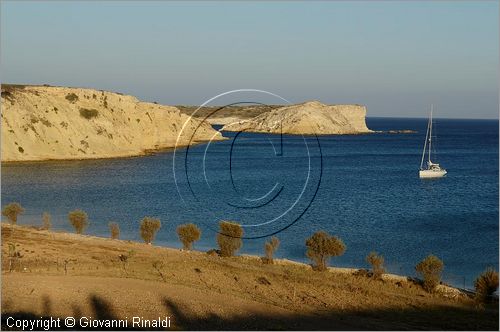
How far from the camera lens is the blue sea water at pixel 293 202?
1433 inches

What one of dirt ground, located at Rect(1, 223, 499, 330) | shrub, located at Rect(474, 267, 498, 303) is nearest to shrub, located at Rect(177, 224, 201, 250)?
dirt ground, located at Rect(1, 223, 499, 330)

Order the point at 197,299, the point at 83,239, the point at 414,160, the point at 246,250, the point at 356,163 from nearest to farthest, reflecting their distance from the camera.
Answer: the point at 197,299, the point at 83,239, the point at 246,250, the point at 356,163, the point at 414,160

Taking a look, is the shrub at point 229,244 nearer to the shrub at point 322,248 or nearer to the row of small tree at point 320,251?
the row of small tree at point 320,251

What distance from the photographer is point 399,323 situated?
62.6 ft

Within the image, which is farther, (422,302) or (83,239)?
(83,239)

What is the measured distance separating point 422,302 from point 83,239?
53.6ft

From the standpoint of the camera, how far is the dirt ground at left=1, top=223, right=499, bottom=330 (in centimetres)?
1911

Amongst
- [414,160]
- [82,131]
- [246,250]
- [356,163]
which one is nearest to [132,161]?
[82,131]

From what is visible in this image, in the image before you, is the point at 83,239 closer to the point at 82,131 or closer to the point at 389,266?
the point at 389,266

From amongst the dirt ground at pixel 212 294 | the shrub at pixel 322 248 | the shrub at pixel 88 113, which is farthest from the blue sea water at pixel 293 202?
the shrub at pixel 88 113

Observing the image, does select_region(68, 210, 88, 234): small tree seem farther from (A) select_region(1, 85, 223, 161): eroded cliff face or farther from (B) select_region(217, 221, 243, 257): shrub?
(A) select_region(1, 85, 223, 161): eroded cliff face

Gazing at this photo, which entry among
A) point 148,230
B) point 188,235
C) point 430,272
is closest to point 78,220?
point 148,230

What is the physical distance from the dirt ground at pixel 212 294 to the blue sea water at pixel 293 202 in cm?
501

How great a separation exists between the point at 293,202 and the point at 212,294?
120ft
